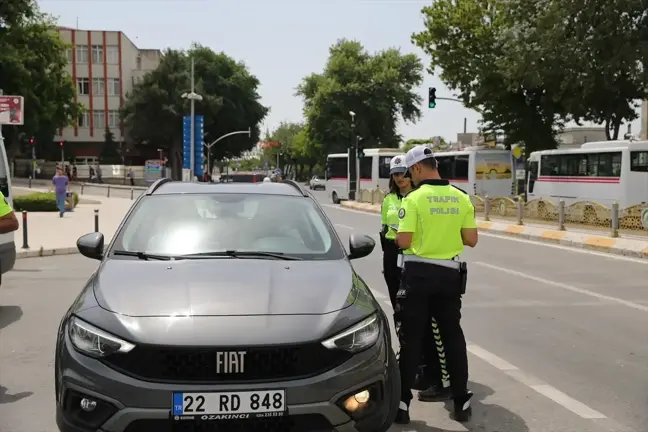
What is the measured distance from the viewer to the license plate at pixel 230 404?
323cm

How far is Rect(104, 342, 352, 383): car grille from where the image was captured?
10.7ft

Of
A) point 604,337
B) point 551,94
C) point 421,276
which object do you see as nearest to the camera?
point 421,276

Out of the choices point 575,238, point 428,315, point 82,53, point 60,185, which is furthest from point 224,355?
point 82,53

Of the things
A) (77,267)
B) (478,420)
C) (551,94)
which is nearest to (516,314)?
(478,420)

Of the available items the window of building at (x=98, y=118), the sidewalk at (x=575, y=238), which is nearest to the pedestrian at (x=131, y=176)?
the window of building at (x=98, y=118)

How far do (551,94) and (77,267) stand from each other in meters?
27.1

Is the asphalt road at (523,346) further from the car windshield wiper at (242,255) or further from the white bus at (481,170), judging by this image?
the white bus at (481,170)

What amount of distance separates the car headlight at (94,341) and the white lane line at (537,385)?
10.1ft

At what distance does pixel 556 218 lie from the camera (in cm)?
2234

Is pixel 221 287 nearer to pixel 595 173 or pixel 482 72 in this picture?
pixel 595 173

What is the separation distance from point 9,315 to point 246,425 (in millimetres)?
6009

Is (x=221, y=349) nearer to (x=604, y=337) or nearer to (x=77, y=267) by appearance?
(x=604, y=337)

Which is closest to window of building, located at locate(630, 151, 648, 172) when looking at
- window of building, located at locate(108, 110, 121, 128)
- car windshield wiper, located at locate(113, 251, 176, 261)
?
car windshield wiper, located at locate(113, 251, 176, 261)

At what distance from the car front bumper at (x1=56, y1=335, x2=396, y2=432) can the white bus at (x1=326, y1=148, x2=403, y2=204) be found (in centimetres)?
4037
